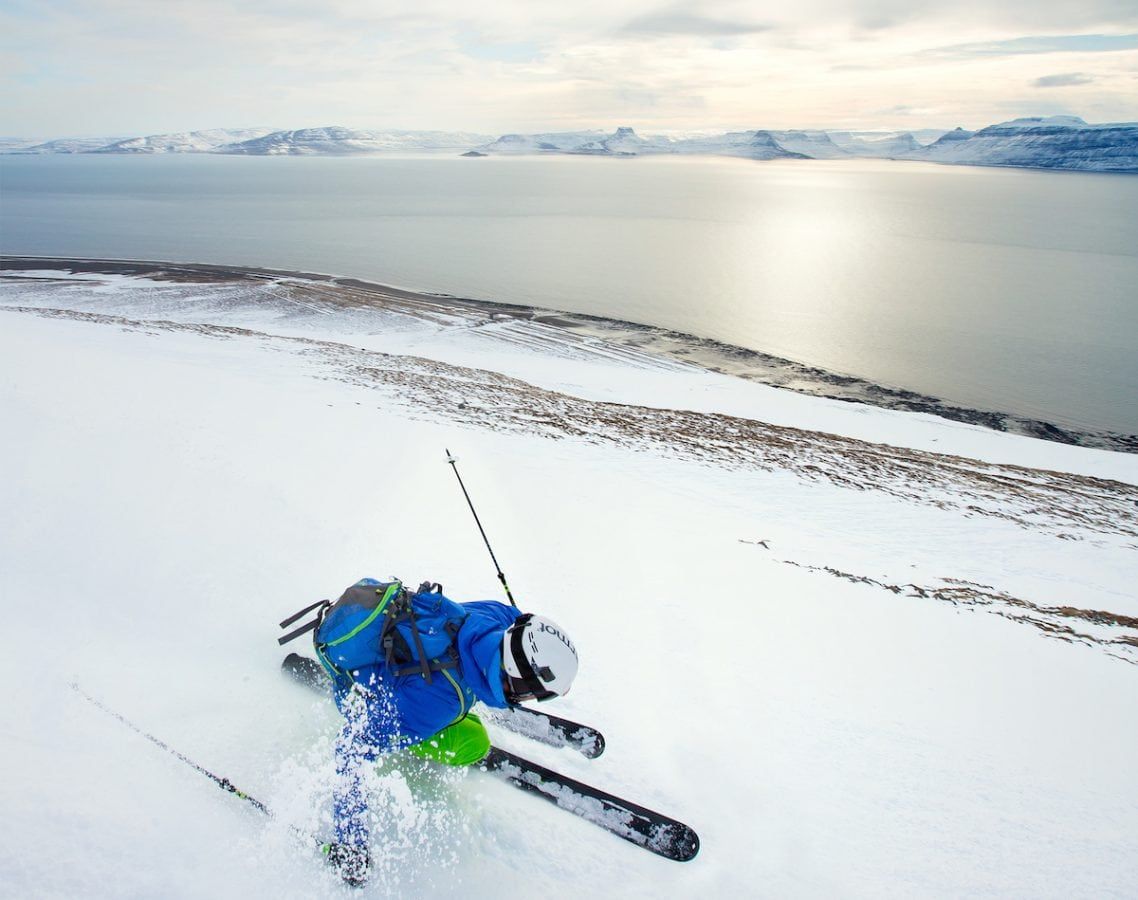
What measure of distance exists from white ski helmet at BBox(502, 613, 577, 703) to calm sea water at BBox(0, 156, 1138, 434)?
1203 inches

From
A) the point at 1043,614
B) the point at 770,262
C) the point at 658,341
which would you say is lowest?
the point at 1043,614

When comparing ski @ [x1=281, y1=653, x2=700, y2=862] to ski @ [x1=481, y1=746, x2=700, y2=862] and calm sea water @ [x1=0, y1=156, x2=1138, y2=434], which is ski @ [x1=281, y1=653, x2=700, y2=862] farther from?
calm sea water @ [x1=0, y1=156, x2=1138, y2=434]

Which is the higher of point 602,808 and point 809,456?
point 602,808

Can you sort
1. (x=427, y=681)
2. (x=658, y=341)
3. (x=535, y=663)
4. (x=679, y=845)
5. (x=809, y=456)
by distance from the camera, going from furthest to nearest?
1. (x=658, y=341)
2. (x=809, y=456)
3. (x=679, y=845)
4. (x=427, y=681)
5. (x=535, y=663)

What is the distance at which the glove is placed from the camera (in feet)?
11.4

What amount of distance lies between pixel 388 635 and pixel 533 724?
1.72 m

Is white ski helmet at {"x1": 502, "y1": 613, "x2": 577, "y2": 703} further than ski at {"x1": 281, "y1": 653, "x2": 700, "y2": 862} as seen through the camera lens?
No

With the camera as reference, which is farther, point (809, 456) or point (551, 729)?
point (809, 456)

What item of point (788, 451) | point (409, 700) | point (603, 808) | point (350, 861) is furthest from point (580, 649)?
point (788, 451)

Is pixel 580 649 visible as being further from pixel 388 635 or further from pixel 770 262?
pixel 770 262

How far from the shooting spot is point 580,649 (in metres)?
5.83

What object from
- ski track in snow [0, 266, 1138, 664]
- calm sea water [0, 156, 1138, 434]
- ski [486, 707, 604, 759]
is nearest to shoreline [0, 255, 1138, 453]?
calm sea water [0, 156, 1138, 434]

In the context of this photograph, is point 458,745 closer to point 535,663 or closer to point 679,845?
point 535,663

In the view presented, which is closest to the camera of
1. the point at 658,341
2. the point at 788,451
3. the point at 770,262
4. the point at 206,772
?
the point at 206,772
